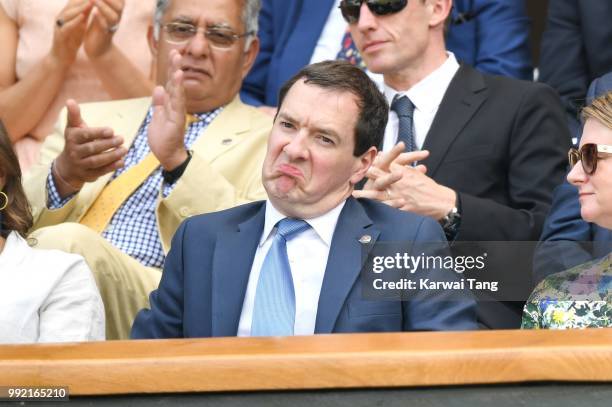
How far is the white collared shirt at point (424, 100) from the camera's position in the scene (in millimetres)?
4125

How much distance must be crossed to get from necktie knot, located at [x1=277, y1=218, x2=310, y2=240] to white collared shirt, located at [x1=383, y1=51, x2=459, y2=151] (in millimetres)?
1029

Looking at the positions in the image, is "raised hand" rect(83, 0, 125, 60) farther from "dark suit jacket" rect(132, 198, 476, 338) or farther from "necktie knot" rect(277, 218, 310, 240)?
"necktie knot" rect(277, 218, 310, 240)

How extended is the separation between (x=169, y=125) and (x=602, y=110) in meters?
1.38

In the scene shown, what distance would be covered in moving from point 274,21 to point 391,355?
2831mm

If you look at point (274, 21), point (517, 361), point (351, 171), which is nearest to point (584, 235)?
point (351, 171)

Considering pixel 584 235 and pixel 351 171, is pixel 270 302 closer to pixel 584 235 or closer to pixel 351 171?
Answer: pixel 351 171

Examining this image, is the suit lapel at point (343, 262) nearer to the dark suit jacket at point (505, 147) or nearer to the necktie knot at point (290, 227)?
the necktie knot at point (290, 227)

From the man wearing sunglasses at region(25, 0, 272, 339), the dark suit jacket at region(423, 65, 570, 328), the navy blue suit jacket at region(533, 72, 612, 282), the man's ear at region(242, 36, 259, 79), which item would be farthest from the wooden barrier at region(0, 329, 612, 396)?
the man's ear at region(242, 36, 259, 79)

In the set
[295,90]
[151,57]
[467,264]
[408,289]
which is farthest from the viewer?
[151,57]

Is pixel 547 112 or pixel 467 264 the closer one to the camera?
pixel 467 264

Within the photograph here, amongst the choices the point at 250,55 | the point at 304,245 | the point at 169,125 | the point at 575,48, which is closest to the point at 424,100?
the point at 575,48

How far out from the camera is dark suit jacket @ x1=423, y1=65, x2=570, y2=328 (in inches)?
154

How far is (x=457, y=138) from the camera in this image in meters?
4.00

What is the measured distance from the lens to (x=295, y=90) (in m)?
3.23
